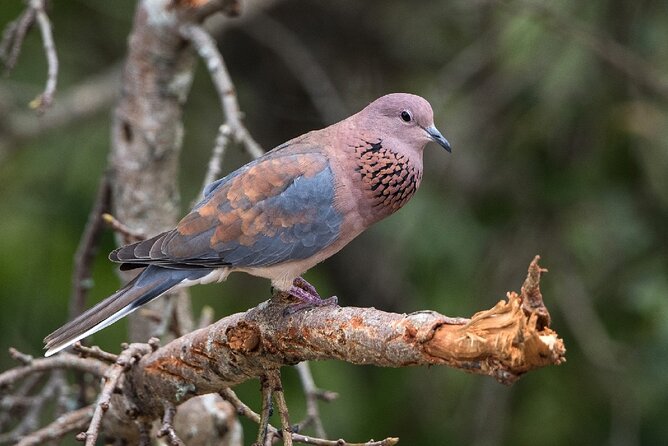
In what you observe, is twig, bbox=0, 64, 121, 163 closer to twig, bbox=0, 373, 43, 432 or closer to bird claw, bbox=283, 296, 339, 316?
twig, bbox=0, 373, 43, 432

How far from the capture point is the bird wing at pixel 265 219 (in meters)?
3.10

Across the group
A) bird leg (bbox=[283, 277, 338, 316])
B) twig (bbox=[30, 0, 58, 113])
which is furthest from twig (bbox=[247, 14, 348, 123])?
bird leg (bbox=[283, 277, 338, 316])

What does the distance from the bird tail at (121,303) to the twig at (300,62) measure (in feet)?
7.41

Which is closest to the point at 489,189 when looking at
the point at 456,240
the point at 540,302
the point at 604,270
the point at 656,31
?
the point at 456,240

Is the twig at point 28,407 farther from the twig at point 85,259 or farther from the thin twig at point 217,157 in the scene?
the thin twig at point 217,157

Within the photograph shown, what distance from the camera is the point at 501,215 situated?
495 cm

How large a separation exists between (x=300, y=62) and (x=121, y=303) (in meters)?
2.86

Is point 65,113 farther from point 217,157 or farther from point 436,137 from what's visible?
point 436,137

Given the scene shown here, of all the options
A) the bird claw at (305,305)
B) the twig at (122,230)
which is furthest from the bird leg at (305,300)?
the twig at (122,230)

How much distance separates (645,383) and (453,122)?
5.10ft

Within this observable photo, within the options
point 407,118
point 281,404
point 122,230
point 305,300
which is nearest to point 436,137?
point 407,118

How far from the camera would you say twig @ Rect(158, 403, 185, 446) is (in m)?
2.53

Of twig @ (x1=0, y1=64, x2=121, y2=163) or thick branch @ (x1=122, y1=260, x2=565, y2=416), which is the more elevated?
twig @ (x1=0, y1=64, x2=121, y2=163)

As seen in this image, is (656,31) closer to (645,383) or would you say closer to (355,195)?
(645,383)
